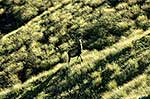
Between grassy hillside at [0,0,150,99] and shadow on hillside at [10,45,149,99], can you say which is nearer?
shadow on hillside at [10,45,149,99]

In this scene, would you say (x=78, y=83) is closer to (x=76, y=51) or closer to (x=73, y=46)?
(x=76, y=51)

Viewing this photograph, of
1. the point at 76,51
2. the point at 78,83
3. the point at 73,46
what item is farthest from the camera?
the point at 73,46

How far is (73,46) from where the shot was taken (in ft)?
70.7

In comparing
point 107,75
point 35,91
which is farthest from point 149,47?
point 35,91

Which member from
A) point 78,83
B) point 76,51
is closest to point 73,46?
point 76,51

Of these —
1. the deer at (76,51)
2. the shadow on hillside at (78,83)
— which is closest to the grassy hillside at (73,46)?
the shadow on hillside at (78,83)

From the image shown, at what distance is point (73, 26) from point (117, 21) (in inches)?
116

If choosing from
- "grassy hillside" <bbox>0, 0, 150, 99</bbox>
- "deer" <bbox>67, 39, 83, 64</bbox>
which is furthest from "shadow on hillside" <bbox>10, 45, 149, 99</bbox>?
"deer" <bbox>67, 39, 83, 64</bbox>

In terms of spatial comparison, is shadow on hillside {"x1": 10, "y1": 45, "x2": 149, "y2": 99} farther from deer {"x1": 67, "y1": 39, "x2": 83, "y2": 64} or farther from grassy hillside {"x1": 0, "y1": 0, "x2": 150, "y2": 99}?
deer {"x1": 67, "y1": 39, "x2": 83, "y2": 64}

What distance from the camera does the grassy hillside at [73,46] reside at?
1722 cm

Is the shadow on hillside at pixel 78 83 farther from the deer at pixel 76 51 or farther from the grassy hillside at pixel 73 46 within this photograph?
the deer at pixel 76 51

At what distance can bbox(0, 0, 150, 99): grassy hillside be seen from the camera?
17219 mm

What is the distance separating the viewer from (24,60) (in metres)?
21.8

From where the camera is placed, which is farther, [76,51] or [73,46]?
[73,46]
